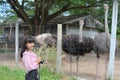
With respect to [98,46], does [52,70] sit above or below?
below

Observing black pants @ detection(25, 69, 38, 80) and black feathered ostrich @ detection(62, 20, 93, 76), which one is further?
black feathered ostrich @ detection(62, 20, 93, 76)

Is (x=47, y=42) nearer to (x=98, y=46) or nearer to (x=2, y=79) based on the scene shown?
(x=98, y=46)

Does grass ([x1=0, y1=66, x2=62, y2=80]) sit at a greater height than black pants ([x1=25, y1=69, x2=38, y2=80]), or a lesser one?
lesser

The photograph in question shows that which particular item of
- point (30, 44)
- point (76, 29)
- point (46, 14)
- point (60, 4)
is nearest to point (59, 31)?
point (30, 44)

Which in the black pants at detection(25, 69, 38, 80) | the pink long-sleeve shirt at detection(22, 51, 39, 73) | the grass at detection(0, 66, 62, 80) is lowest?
the grass at detection(0, 66, 62, 80)

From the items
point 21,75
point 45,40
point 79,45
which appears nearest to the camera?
point 21,75

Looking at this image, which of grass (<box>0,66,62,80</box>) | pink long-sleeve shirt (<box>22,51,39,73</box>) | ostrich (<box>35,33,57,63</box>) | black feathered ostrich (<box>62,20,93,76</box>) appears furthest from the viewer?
ostrich (<box>35,33,57,63</box>)

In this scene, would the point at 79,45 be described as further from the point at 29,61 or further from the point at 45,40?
the point at 29,61

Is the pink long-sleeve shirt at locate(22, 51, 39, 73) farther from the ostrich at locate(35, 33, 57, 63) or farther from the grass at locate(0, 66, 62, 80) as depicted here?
the ostrich at locate(35, 33, 57, 63)

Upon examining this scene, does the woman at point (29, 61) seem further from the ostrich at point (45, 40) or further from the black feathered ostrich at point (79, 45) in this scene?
the ostrich at point (45, 40)

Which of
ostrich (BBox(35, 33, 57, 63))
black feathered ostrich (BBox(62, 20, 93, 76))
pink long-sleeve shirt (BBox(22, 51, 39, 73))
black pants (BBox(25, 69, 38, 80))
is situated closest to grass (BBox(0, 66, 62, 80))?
black feathered ostrich (BBox(62, 20, 93, 76))

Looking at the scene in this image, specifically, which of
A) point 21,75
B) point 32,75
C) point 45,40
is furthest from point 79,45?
point 32,75

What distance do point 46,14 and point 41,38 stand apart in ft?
23.3

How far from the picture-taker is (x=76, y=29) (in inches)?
993
